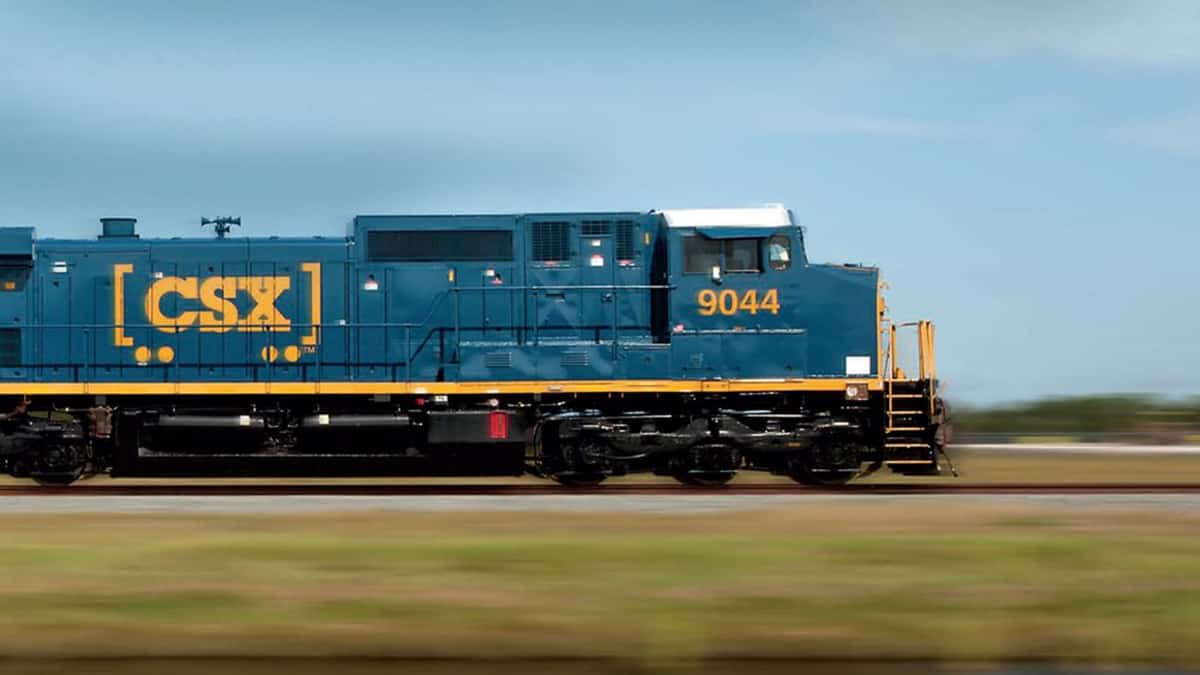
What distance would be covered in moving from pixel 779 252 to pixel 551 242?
3.05 m

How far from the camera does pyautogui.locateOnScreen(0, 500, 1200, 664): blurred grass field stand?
7316 millimetres

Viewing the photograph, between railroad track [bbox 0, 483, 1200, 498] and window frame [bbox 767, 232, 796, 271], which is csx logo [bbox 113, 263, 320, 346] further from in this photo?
window frame [bbox 767, 232, 796, 271]

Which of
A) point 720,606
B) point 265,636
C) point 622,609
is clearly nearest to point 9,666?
point 265,636

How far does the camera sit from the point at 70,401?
17.4m

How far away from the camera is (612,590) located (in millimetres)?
8547

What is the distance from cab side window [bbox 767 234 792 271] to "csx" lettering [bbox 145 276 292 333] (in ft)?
21.0

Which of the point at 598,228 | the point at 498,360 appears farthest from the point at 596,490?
the point at 598,228

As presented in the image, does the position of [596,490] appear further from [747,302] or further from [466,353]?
[747,302]

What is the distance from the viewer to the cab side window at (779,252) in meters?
17.1

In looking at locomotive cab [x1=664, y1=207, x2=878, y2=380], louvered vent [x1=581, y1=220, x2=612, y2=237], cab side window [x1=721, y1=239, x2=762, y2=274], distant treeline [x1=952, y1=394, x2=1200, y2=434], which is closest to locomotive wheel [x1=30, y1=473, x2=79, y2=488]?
louvered vent [x1=581, y1=220, x2=612, y2=237]

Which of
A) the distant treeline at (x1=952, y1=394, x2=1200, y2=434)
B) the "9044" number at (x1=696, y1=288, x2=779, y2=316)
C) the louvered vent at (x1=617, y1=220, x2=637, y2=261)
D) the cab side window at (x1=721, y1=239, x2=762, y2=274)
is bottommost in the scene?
the distant treeline at (x1=952, y1=394, x2=1200, y2=434)

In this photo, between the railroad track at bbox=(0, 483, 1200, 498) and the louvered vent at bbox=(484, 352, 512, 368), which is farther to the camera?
the louvered vent at bbox=(484, 352, 512, 368)

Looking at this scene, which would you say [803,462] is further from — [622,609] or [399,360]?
[622,609]

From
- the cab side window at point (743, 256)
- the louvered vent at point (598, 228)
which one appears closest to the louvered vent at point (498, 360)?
the louvered vent at point (598, 228)
